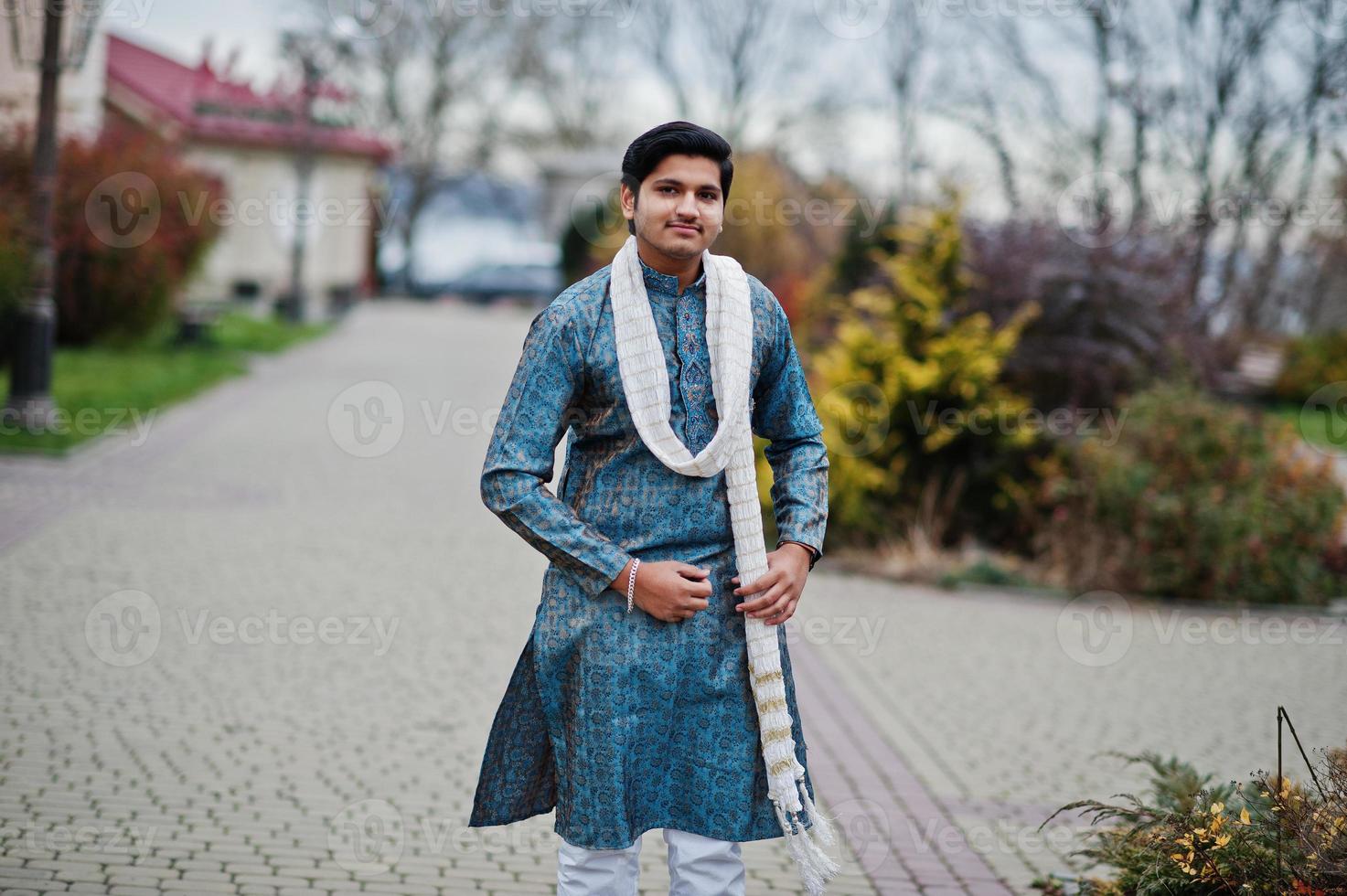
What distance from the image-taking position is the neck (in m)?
2.72

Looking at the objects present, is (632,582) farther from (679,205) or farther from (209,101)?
(209,101)

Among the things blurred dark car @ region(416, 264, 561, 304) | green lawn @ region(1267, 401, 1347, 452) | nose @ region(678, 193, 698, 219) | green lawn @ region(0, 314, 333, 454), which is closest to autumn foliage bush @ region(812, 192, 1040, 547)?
green lawn @ region(0, 314, 333, 454)

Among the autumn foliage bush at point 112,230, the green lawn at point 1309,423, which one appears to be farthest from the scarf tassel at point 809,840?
the green lawn at point 1309,423

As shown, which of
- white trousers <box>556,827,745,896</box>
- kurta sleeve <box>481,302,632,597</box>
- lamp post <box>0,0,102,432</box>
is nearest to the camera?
kurta sleeve <box>481,302,632,597</box>

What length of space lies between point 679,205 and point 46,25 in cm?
1047

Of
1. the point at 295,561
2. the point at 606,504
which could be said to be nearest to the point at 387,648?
the point at 295,561

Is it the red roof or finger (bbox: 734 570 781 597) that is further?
the red roof

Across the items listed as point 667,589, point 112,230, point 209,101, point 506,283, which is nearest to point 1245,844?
point 667,589

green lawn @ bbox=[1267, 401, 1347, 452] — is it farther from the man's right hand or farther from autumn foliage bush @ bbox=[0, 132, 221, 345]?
the man's right hand

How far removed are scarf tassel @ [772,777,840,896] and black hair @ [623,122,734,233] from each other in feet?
4.05

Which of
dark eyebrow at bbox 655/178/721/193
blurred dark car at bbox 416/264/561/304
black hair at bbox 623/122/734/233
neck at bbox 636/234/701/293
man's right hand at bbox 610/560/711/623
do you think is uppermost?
blurred dark car at bbox 416/264/561/304

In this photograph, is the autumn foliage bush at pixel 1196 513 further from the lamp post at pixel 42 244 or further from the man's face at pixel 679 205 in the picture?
the lamp post at pixel 42 244

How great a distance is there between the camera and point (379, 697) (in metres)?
5.66

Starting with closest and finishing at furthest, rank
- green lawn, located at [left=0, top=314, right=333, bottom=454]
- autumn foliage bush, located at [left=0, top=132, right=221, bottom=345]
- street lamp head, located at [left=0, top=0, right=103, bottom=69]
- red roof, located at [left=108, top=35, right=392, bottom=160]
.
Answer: green lawn, located at [left=0, top=314, right=333, bottom=454] < street lamp head, located at [left=0, top=0, right=103, bottom=69] < autumn foliage bush, located at [left=0, top=132, right=221, bottom=345] < red roof, located at [left=108, top=35, right=392, bottom=160]
